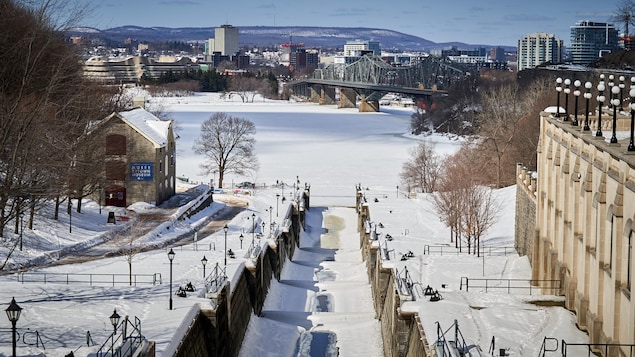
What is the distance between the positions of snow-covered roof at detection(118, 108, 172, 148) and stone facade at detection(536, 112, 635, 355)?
25393 mm

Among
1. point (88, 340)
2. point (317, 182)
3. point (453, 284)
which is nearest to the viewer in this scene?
point (88, 340)

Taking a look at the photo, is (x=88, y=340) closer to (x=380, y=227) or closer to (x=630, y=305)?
(x=630, y=305)

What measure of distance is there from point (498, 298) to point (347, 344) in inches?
202

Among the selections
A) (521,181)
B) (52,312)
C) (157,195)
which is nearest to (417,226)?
(521,181)

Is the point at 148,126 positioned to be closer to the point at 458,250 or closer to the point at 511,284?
the point at 458,250

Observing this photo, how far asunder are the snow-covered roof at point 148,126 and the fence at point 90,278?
19.3 metres

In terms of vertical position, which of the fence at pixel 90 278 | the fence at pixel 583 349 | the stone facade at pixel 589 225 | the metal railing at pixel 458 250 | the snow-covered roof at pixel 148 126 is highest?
the snow-covered roof at pixel 148 126

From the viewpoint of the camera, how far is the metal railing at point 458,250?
39.2m

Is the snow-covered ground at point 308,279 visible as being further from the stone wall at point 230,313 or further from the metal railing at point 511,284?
the metal railing at point 511,284

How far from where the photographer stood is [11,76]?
36.8 meters

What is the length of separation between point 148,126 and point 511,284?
1083 inches

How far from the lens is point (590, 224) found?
2264 centimetres

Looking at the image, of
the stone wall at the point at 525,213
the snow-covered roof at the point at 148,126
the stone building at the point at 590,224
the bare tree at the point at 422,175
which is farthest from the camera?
the bare tree at the point at 422,175

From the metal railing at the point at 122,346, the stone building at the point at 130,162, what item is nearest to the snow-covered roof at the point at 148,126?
the stone building at the point at 130,162
